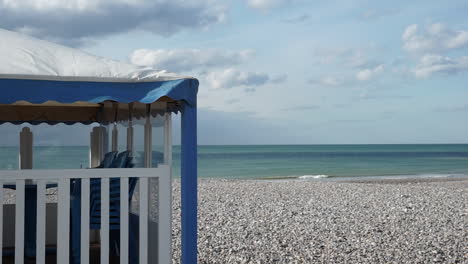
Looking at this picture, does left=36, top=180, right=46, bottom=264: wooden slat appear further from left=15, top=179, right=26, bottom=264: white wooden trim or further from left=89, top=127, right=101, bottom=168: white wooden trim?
left=89, top=127, right=101, bottom=168: white wooden trim

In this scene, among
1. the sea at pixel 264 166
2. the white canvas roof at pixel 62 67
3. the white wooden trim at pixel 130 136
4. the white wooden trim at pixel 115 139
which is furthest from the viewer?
the sea at pixel 264 166

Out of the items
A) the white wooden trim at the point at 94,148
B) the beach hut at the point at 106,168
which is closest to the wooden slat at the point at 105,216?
the beach hut at the point at 106,168

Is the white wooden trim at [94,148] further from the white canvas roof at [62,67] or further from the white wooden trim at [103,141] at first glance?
the white canvas roof at [62,67]

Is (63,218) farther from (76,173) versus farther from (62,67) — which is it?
(62,67)

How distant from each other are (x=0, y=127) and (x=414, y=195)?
9880mm

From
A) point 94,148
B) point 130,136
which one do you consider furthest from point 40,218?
point 94,148

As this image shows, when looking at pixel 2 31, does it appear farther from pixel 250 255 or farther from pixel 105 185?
pixel 250 255

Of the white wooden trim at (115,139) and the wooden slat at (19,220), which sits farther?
the white wooden trim at (115,139)

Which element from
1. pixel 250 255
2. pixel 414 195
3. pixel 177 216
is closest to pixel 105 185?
pixel 250 255

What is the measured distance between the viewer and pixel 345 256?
287 inches

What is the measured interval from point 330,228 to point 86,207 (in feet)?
18.7

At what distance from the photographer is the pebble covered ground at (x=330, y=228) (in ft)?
24.1

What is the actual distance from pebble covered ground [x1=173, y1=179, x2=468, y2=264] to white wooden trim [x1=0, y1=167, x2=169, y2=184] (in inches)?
119

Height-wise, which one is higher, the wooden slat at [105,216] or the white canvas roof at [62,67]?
the white canvas roof at [62,67]
